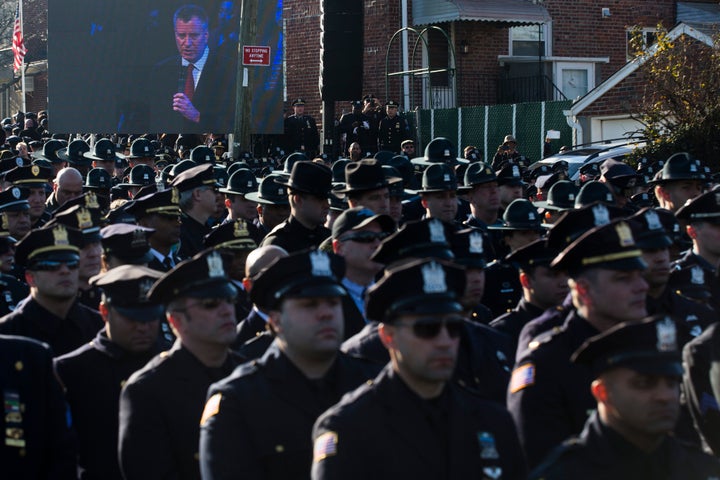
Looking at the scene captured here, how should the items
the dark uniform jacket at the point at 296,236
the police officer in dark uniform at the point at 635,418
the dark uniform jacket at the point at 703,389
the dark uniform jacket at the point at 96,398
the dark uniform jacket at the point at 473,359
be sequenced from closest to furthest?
the police officer in dark uniform at the point at 635,418 < the dark uniform jacket at the point at 703,389 < the dark uniform jacket at the point at 473,359 < the dark uniform jacket at the point at 96,398 < the dark uniform jacket at the point at 296,236

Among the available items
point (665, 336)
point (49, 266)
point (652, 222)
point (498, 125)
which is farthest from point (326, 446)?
point (498, 125)

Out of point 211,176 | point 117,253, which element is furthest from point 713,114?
point 117,253

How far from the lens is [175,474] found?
538 centimetres

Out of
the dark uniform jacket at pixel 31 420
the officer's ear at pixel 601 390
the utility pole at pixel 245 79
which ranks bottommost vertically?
the dark uniform jacket at pixel 31 420

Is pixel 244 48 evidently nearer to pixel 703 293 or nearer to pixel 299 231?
pixel 299 231

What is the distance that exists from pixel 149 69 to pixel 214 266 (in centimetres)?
1780

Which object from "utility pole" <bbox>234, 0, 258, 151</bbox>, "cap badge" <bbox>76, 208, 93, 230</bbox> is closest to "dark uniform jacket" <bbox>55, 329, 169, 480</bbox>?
"cap badge" <bbox>76, 208, 93, 230</bbox>

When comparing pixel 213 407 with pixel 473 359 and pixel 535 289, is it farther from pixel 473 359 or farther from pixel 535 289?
pixel 535 289

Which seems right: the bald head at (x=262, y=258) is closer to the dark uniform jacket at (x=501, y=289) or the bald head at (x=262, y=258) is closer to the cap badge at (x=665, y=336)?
the dark uniform jacket at (x=501, y=289)

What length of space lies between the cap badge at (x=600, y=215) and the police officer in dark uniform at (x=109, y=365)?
2.24m

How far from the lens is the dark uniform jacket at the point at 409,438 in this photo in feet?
14.1

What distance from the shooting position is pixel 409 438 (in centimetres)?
433

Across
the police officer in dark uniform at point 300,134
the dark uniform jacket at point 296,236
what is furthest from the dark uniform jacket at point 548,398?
the police officer in dark uniform at point 300,134

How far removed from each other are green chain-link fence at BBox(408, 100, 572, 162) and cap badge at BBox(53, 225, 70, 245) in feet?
65.4
